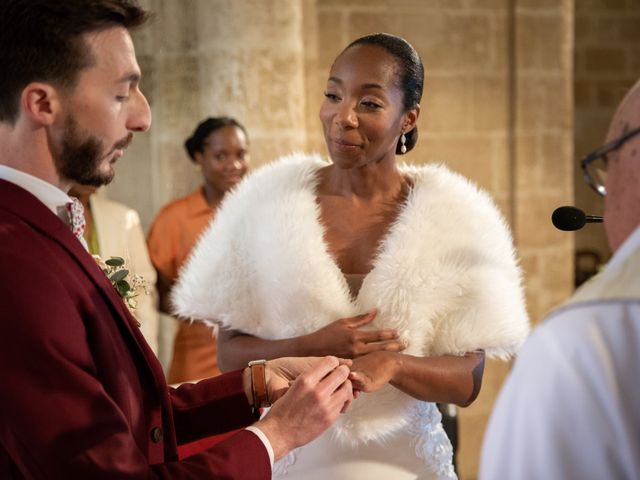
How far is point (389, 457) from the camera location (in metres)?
2.25

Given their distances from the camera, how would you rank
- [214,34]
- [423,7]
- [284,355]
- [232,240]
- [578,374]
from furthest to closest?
[423,7] < [214,34] < [232,240] < [284,355] < [578,374]

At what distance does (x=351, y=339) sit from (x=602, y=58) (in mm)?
5887

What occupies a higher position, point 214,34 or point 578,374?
point 214,34

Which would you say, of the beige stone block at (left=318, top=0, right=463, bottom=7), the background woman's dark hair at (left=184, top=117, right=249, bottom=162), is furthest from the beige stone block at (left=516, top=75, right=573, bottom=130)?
the background woman's dark hair at (left=184, top=117, right=249, bottom=162)

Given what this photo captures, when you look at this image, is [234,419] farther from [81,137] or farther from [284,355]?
[81,137]

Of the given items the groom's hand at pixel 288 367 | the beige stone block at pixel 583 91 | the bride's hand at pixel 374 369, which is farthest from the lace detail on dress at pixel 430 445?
the beige stone block at pixel 583 91

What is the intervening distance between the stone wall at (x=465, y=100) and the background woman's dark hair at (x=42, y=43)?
10.8 feet

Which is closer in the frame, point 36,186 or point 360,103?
point 36,186

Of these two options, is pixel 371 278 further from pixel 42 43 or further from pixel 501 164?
pixel 501 164

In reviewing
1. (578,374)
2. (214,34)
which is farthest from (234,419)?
(214,34)

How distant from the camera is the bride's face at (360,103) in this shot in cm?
228

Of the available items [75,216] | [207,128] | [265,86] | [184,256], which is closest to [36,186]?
[75,216]

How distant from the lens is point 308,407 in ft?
5.52

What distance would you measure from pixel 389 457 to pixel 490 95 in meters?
3.34
